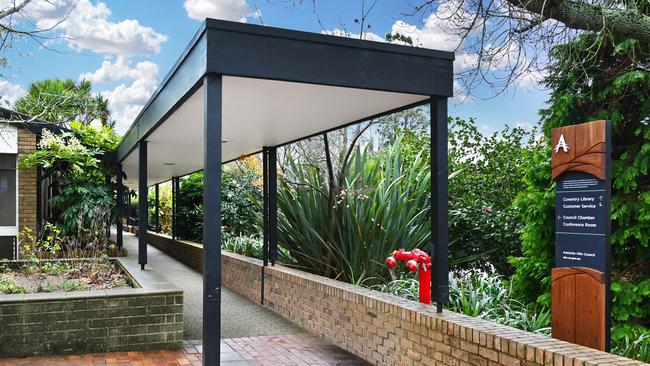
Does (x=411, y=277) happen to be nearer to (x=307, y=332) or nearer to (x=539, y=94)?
(x=307, y=332)

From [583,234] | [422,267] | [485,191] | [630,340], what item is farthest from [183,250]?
[583,234]

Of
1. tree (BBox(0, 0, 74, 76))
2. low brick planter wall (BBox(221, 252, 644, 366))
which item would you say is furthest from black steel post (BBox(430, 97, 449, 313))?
tree (BBox(0, 0, 74, 76))

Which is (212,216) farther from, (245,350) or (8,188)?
(8,188)

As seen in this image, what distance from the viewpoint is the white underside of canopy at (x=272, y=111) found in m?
5.31

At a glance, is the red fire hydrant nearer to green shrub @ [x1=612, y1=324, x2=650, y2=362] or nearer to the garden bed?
green shrub @ [x1=612, y1=324, x2=650, y2=362]

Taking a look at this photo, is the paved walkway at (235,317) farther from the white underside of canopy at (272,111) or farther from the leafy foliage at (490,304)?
the white underside of canopy at (272,111)

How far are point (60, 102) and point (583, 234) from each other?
11192 mm

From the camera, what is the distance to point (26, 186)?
39.3ft

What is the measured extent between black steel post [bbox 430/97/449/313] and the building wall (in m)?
9.28

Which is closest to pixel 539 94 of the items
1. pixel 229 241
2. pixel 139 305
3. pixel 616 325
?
pixel 616 325

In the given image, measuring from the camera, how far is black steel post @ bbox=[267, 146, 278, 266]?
8.93 metres

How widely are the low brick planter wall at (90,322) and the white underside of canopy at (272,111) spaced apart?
1.98 m

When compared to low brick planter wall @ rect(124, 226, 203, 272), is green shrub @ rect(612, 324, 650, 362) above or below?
above

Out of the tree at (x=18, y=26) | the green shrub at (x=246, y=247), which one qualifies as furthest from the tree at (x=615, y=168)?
the tree at (x=18, y=26)
